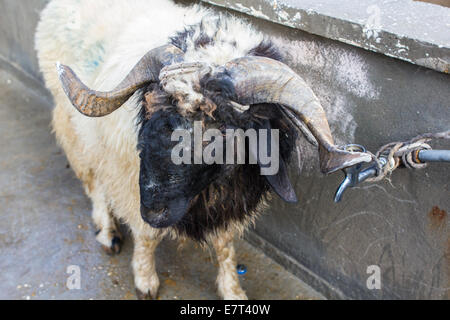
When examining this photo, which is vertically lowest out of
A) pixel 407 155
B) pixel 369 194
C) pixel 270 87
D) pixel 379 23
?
pixel 369 194

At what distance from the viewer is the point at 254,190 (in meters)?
2.86

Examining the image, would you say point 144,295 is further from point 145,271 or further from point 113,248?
point 113,248

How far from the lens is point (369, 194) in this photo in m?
3.00

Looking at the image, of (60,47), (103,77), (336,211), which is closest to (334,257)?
(336,211)

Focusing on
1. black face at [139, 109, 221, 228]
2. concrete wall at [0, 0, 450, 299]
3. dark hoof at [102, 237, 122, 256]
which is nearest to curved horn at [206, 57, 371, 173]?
black face at [139, 109, 221, 228]

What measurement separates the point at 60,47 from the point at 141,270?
6.51 feet

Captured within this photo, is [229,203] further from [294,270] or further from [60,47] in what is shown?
[60,47]

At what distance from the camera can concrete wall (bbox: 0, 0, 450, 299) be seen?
2596mm

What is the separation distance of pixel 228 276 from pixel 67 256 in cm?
144
